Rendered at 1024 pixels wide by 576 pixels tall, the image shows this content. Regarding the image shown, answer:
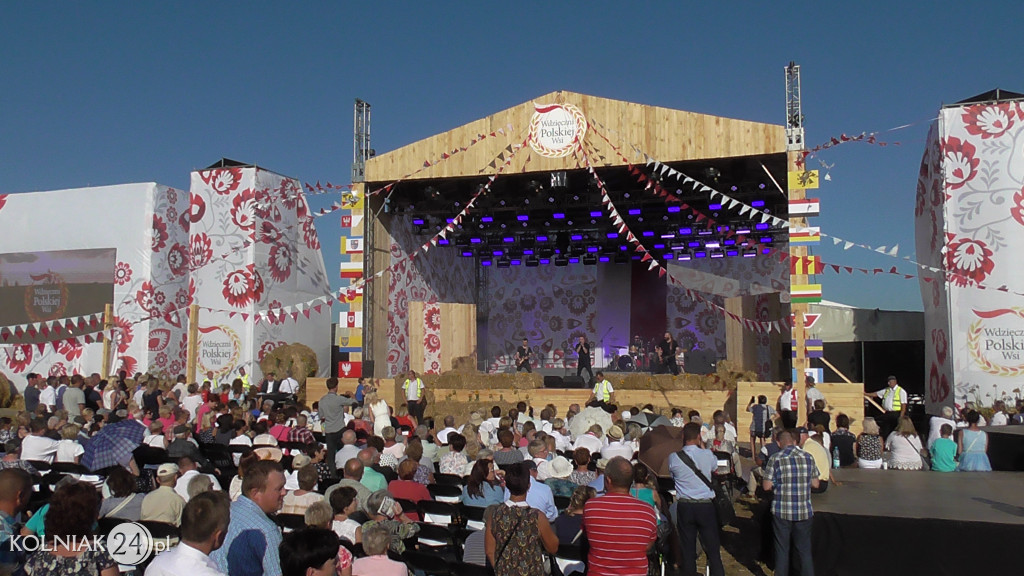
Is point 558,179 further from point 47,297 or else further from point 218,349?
point 47,297

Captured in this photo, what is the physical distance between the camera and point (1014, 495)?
6.75m

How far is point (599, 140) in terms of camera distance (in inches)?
625

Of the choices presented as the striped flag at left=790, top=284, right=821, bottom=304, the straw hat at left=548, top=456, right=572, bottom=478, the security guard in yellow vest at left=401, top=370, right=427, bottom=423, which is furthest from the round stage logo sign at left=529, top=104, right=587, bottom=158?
the straw hat at left=548, top=456, right=572, bottom=478

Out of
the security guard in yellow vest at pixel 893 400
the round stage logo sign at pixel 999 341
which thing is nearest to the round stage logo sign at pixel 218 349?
the security guard in yellow vest at pixel 893 400

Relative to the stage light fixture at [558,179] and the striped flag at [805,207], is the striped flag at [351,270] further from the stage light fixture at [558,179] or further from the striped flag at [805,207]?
the striped flag at [805,207]

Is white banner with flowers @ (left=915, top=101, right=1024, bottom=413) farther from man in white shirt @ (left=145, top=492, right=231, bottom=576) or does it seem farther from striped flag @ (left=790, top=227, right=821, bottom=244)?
man in white shirt @ (left=145, top=492, right=231, bottom=576)

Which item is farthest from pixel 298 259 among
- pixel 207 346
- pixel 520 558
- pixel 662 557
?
pixel 520 558

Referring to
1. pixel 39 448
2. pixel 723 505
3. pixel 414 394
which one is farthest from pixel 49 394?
pixel 723 505

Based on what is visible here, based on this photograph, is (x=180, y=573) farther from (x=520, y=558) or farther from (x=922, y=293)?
(x=922, y=293)

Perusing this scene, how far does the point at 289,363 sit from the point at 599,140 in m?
8.69

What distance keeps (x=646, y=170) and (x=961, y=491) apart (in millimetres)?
10512

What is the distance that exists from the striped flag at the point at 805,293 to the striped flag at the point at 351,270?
8.54 meters

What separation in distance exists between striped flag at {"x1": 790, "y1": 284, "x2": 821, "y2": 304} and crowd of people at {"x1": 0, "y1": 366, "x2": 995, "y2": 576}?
4504mm

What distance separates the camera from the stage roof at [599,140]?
1493cm
